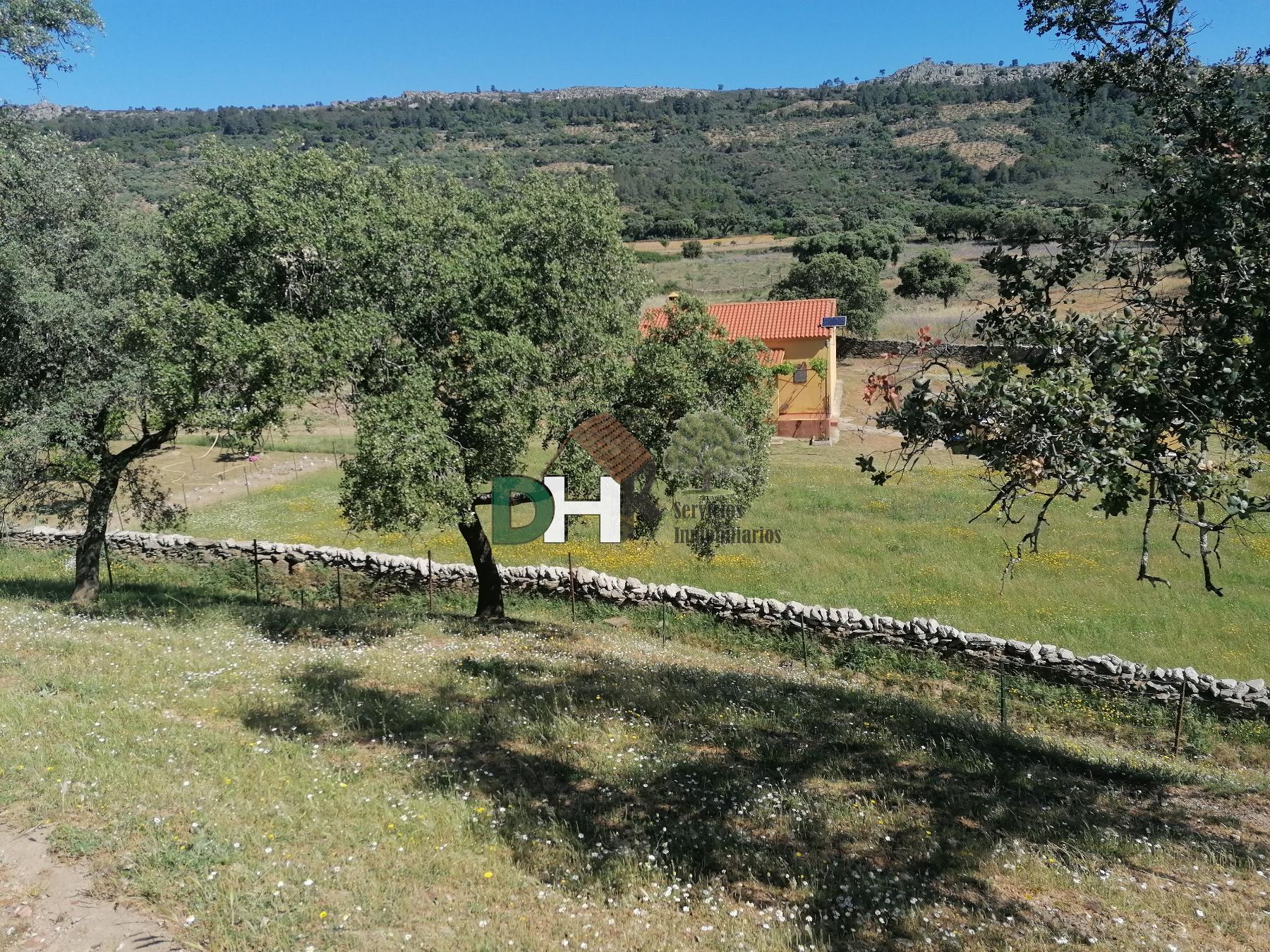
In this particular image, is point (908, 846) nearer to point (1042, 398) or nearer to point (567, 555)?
point (1042, 398)

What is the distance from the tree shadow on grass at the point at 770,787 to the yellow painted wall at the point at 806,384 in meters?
32.7

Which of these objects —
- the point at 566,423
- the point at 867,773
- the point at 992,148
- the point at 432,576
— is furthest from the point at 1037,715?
the point at 992,148

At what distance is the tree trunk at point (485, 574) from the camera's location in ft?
55.4

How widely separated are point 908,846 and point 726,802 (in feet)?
5.72

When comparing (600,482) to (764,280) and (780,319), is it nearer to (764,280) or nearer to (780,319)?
(780,319)

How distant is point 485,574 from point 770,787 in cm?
996

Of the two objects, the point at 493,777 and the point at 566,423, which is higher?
the point at 566,423

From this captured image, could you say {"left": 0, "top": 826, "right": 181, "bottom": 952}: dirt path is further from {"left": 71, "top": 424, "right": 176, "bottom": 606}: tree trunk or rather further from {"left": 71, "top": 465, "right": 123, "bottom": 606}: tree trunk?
{"left": 71, "top": 465, "right": 123, "bottom": 606}: tree trunk

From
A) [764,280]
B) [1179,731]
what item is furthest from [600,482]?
[764,280]

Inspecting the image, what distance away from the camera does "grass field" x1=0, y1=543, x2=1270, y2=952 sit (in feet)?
20.2

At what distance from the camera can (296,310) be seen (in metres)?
13.2

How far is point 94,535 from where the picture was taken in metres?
16.5

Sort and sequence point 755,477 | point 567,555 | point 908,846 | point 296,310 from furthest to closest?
point 567,555, point 755,477, point 296,310, point 908,846

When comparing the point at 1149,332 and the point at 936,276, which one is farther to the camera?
the point at 936,276
